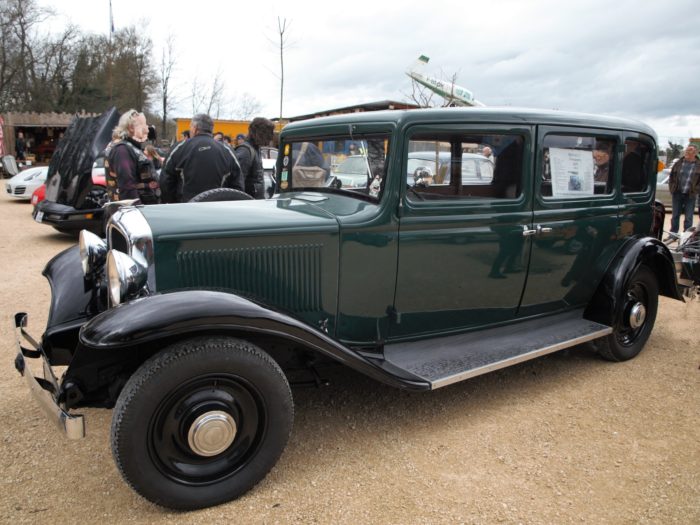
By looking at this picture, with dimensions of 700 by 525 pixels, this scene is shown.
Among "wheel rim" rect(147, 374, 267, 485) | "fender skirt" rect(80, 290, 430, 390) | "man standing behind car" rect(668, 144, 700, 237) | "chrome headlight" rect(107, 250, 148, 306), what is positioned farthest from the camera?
"man standing behind car" rect(668, 144, 700, 237)

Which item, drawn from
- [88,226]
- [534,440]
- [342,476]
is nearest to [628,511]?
[534,440]

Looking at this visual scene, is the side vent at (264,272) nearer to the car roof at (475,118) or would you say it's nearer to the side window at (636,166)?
the car roof at (475,118)

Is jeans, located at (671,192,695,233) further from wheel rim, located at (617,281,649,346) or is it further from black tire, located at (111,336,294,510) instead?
black tire, located at (111,336,294,510)

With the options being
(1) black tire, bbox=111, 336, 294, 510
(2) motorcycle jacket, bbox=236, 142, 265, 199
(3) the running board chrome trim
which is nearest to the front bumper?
(1) black tire, bbox=111, 336, 294, 510

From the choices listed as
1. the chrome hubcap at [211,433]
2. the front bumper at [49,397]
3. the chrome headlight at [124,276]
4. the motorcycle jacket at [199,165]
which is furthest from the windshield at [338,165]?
the front bumper at [49,397]

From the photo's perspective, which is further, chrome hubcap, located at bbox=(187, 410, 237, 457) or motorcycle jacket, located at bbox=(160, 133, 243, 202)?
motorcycle jacket, located at bbox=(160, 133, 243, 202)

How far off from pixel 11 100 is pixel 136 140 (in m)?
35.1

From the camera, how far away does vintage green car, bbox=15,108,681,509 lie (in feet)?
7.04

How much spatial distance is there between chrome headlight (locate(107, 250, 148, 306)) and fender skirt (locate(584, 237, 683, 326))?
3174 millimetres

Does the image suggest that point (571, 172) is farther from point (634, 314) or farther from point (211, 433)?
point (211, 433)

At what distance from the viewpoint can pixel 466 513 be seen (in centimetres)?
222

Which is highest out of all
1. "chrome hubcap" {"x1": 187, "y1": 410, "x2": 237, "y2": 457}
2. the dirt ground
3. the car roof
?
the car roof

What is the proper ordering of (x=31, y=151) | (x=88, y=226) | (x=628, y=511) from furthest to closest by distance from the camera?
(x=31, y=151) < (x=88, y=226) < (x=628, y=511)

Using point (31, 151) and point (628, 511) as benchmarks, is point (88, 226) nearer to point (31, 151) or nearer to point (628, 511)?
point (628, 511)
